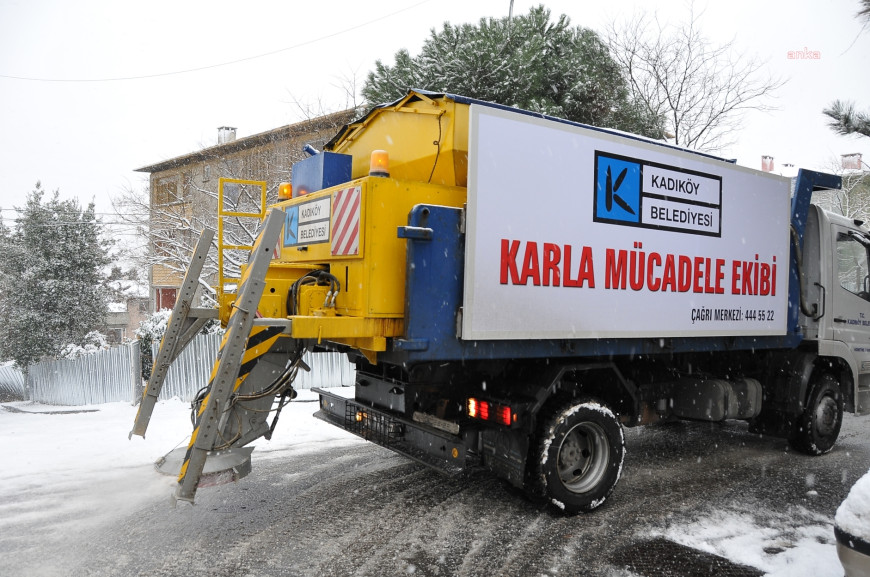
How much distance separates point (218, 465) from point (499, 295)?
7.04 ft

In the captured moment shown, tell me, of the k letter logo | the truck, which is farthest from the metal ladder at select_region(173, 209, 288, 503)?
the k letter logo

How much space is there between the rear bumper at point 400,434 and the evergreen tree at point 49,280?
1332cm

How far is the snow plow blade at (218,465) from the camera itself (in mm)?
3814

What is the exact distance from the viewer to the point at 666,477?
577cm

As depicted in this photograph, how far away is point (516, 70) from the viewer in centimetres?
1265

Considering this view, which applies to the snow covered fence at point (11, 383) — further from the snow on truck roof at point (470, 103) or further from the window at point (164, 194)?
the snow on truck roof at point (470, 103)

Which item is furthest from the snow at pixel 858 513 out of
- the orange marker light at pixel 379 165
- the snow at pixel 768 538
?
the orange marker light at pixel 379 165

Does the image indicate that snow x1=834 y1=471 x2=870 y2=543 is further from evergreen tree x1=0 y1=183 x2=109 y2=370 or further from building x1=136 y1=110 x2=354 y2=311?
evergreen tree x1=0 y1=183 x2=109 y2=370

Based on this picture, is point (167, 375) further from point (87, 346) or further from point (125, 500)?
point (87, 346)

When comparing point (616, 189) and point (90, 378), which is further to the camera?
point (90, 378)

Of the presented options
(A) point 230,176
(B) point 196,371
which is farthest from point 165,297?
(B) point 196,371

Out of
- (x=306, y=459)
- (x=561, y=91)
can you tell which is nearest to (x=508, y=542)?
(x=306, y=459)

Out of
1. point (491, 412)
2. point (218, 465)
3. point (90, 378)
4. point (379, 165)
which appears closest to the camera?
point (218, 465)

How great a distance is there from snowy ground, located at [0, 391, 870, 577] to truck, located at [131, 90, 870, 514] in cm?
74
